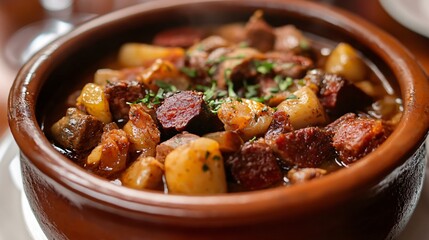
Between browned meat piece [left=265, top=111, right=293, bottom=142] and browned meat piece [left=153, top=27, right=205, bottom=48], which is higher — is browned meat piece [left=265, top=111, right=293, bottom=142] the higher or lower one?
the higher one

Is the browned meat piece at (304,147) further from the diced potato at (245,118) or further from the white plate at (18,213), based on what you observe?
the white plate at (18,213)

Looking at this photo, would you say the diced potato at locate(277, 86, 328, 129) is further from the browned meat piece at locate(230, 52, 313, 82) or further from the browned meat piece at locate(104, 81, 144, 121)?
the browned meat piece at locate(104, 81, 144, 121)

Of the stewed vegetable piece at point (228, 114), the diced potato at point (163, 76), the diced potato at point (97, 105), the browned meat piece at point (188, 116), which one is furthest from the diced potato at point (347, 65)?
the diced potato at point (97, 105)

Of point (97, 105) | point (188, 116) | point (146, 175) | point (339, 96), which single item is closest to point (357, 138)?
point (339, 96)

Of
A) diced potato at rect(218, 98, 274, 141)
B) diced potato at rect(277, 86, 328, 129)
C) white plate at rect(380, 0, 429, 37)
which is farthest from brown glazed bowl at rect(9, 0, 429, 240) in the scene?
white plate at rect(380, 0, 429, 37)

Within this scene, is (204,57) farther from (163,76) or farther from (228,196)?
(228,196)
